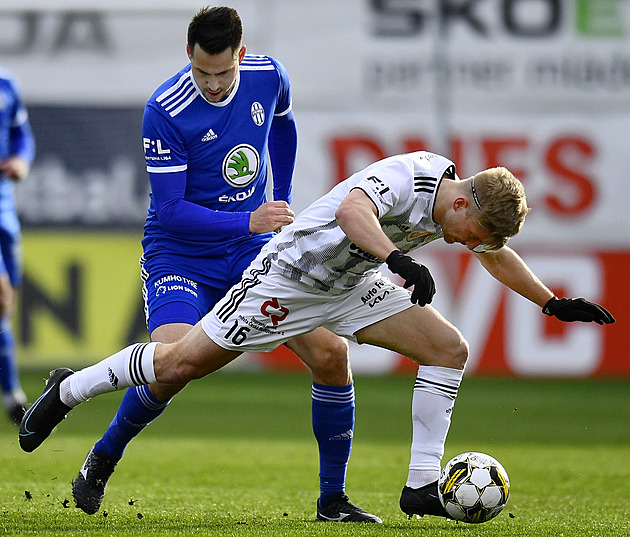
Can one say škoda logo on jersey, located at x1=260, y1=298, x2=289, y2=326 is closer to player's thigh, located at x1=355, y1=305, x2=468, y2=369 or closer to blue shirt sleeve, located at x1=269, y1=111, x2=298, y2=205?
player's thigh, located at x1=355, y1=305, x2=468, y2=369

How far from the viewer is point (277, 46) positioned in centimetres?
1367

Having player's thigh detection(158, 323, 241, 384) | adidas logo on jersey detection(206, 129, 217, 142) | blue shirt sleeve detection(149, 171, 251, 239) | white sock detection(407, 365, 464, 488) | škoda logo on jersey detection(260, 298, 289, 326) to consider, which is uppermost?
adidas logo on jersey detection(206, 129, 217, 142)

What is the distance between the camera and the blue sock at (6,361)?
8438mm

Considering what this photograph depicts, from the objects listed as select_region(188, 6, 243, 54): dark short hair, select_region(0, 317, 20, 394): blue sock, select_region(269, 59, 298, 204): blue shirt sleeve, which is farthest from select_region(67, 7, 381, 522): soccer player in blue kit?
select_region(0, 317, 20, 394): blue sock

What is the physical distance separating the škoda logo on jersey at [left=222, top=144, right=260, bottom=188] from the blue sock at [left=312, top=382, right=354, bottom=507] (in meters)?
1.07

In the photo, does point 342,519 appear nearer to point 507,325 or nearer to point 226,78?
point 226,78

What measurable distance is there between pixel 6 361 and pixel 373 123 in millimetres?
6365

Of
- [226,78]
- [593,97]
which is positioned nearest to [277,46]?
[593,97]

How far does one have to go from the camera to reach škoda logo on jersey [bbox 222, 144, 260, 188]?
5301mm

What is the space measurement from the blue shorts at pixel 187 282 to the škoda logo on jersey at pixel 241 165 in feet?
1.04

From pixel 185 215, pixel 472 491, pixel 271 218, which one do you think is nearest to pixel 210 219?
pixel 185 215

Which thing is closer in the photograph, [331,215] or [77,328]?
[331,215]

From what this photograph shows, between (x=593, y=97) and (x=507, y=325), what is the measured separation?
3.14 m

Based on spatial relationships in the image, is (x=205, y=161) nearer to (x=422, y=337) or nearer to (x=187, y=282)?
(x=187, y=282)
